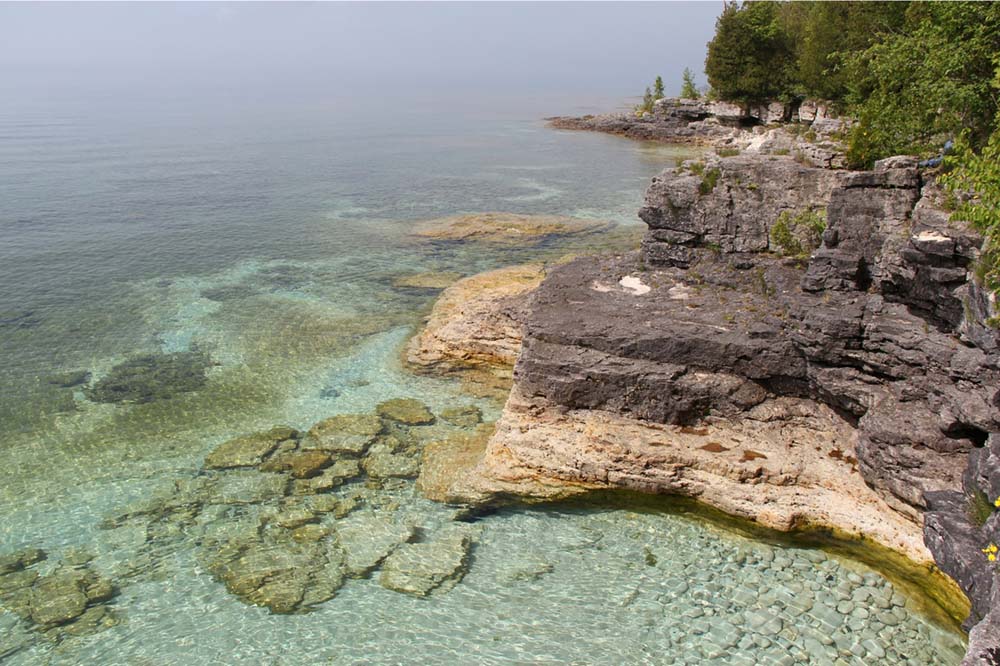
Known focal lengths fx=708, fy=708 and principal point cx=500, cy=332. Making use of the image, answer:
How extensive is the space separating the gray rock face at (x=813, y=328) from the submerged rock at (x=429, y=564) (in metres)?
4.41

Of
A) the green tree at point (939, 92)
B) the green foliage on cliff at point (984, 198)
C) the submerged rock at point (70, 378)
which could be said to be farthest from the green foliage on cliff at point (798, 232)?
the submerged rock at point (70, 378)

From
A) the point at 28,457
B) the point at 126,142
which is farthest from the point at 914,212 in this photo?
the point at 126,142

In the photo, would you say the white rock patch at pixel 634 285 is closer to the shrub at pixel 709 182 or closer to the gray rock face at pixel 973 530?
the shrub at pixel 709 182

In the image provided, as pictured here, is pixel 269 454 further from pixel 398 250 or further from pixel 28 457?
pixel 398 250

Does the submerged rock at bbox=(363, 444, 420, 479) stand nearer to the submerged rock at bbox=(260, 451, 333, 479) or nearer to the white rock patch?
the submerged rock at bbox=(260, 451, 333, 479)

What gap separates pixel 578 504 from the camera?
15.5 metres

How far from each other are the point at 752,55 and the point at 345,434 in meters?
60.8

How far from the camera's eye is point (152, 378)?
21.7m

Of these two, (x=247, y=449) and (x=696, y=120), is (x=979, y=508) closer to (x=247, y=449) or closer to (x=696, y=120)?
(x=247, y=449)

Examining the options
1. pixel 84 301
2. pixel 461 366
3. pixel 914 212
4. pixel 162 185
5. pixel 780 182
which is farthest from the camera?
pixel 162 185

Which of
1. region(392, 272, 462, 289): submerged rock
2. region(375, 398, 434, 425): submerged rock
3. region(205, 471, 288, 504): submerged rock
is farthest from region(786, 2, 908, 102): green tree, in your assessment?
region(205, 471, 288, 504): submerged rock

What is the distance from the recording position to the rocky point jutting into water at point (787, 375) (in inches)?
526

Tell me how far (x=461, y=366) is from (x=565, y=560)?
355 inches

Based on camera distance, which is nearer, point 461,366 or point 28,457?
point 28,457
